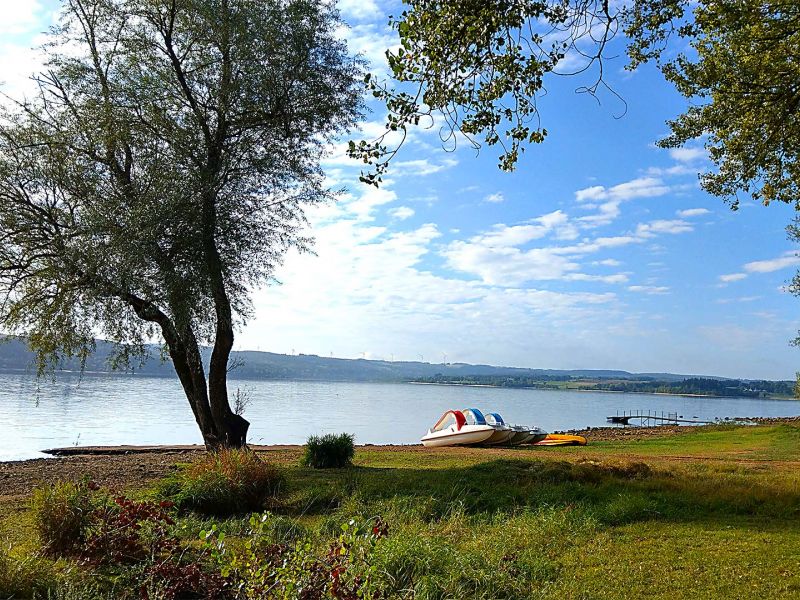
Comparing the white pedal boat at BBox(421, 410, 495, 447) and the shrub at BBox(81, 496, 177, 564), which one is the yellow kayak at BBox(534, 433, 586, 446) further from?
the shrub at BBox(81, 496, 177, 564)

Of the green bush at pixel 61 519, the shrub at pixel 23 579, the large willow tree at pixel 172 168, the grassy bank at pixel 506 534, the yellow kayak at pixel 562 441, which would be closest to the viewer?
the shrub at pixel 23 579

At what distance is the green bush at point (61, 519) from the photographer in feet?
24.8

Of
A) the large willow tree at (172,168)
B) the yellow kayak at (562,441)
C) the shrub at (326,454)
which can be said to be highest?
the large willow tree at (172,168)

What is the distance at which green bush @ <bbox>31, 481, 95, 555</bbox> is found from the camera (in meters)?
7.56

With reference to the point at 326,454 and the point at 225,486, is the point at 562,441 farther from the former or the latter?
the point at 225,486

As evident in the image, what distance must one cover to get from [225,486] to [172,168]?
27.4 ft

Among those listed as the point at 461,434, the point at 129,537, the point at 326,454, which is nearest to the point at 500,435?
the point at 461,434

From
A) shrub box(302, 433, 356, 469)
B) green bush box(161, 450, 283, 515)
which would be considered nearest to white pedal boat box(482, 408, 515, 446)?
shrub box(302, 433, 356, 469)

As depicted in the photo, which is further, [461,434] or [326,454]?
[461,434]

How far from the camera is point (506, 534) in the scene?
8.58 m

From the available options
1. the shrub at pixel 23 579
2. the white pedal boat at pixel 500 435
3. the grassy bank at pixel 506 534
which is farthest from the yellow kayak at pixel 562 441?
the shrub at pixel 23 579

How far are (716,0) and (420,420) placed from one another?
174 feet

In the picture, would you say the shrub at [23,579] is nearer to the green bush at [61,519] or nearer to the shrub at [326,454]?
the green bush at [61,519]

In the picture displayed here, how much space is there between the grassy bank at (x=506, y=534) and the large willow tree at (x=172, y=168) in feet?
14.0
